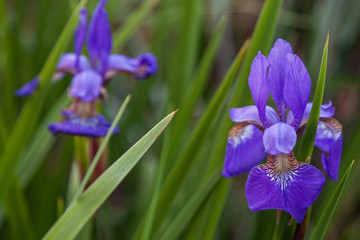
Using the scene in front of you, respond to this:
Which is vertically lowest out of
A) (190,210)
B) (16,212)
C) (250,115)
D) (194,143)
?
(16,212)

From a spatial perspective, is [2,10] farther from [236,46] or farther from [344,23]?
[236,46]

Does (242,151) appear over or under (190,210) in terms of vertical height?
over

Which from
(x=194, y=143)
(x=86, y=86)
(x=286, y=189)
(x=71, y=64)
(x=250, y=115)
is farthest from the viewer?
(x=71, y=64)

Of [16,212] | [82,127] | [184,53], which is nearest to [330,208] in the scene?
[82,127]

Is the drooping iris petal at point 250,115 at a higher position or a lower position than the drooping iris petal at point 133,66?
higher

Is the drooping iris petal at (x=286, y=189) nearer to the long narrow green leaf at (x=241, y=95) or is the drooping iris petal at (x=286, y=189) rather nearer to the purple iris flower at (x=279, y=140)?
the purple iris flower at (x=279, y=140)

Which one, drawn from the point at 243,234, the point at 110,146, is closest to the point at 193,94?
the point at 110,146

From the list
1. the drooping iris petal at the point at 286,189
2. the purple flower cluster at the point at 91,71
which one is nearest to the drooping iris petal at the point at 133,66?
the purple flower cluster at the point at 91,71

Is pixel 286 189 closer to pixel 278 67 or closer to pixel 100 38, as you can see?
pixel 278 67
